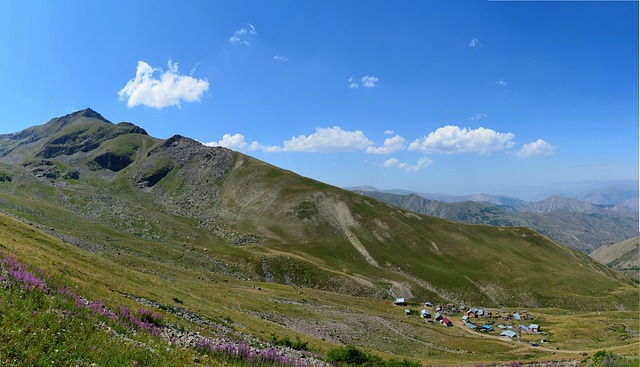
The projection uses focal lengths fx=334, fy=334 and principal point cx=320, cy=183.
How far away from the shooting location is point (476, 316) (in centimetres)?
11031

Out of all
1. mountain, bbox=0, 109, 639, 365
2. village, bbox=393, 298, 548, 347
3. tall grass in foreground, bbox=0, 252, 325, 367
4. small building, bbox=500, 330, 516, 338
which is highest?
tall grass in foreground, bbox=0, 252, 325, 367

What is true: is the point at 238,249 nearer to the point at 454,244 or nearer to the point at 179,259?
the point at 179,259

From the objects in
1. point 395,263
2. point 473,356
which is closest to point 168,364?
point 473,356

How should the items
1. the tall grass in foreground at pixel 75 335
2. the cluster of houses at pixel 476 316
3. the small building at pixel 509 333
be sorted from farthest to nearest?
the cluster of houses at pixel 476 316 < the small building at pixel 509 333 < the tall grass in foreground at pixel 75 335

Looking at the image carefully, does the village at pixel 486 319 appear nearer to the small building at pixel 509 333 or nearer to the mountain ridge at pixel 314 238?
the small building at pixel 509 333

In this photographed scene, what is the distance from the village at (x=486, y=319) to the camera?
92.5m

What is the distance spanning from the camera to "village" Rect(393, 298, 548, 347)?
92463 mm

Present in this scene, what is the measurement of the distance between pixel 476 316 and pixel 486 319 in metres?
3.18

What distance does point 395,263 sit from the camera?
15500cm

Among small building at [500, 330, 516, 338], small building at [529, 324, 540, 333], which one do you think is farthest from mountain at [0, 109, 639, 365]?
small building at [529, 324, 540, 333]

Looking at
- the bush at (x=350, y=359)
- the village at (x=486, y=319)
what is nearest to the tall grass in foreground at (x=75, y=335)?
the bush at (x=350, y=359)

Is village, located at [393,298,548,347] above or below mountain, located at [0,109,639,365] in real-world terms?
below

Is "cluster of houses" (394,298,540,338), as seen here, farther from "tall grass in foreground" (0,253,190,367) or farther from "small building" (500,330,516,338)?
"tall grass in foreground" (0,253,190,367)

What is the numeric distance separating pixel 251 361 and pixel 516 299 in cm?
15477
